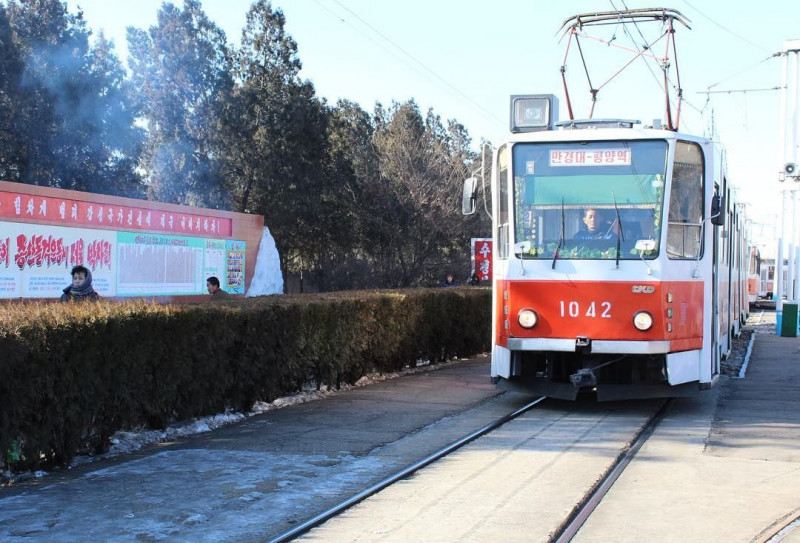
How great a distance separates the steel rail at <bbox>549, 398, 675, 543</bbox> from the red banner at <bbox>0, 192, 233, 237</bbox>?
9977 millimetres

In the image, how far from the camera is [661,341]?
9852 mm

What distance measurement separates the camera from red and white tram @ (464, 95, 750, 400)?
10008 millimetres

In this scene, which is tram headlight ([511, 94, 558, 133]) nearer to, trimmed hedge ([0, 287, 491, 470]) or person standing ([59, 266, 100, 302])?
trimmed hedge ([0, 287, 491, 470])

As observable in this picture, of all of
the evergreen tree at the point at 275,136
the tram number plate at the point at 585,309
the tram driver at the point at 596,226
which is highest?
the evergreen tree at the point at 275,136

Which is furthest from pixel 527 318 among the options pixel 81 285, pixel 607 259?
pixel 81 285

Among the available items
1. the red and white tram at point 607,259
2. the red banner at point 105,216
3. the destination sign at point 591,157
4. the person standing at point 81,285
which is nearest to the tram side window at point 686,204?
the red and white tram at point 607,259

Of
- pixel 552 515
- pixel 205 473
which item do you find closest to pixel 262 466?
pixel 205 473

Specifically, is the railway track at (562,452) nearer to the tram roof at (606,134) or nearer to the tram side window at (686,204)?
the tram side window at (686,204)

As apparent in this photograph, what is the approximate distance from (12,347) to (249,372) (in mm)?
3954

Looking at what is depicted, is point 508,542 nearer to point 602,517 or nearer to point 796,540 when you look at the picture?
point 602,517

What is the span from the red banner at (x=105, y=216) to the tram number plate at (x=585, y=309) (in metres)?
8.72

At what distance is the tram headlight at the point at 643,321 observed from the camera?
32.3 feet

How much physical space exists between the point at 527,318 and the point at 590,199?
63.3 inches

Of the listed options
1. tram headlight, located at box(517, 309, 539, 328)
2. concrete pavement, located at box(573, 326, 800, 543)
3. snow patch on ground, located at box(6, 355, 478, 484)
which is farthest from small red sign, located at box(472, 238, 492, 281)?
tram headlight, located at box(517, 309, 539, 328)
